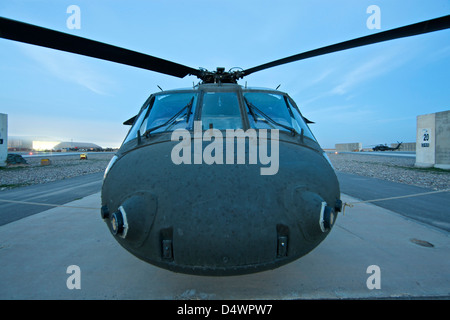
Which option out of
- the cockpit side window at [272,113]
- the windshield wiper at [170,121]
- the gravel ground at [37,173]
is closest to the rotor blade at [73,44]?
the windshield wiper at [170,121]

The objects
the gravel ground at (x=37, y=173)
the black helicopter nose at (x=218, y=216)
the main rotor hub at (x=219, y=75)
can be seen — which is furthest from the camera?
the gravel ground at (x=37, y=173)

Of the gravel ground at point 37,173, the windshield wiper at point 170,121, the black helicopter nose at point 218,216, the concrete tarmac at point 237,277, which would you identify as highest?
the windshield wiper at point 170,121

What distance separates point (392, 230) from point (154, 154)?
13.4 ft

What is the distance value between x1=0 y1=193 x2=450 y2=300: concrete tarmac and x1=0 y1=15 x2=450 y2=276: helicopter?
82cm

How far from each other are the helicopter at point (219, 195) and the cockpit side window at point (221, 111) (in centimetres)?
2

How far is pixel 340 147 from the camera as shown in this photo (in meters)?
80.2

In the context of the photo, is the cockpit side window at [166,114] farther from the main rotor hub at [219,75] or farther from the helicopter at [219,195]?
the main rotor hub at [219,75]

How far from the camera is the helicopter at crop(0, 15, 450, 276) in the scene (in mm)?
1402

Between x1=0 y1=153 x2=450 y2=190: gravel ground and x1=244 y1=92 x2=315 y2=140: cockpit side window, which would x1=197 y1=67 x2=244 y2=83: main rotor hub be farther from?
x1=0 y1=153 x2=450 y2=190: gravel ground

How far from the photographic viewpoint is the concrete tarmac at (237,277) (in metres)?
2.13

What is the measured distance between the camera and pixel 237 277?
7.87 ft

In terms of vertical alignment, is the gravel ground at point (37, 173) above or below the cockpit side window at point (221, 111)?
below

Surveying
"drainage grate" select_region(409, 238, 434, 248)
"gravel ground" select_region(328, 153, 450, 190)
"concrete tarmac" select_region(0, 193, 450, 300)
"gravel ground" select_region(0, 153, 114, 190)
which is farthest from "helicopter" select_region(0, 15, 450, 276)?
"gravel ground" select_region(0, 153, 114, 190)

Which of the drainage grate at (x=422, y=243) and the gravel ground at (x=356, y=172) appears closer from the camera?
the drainage grate at (x=422, y=243)
